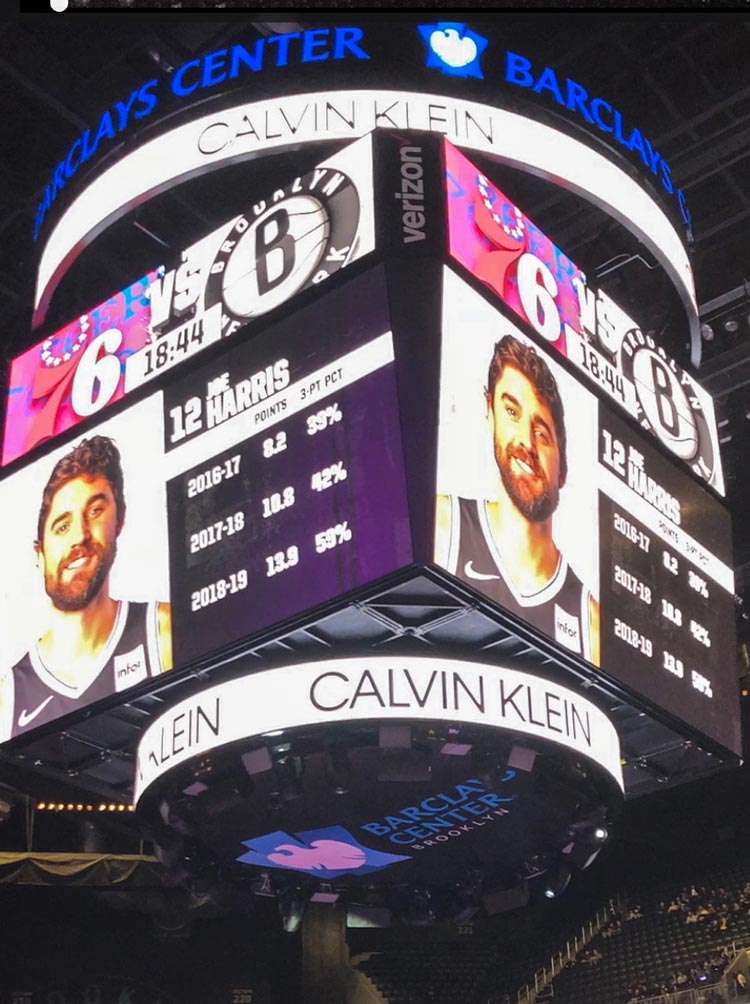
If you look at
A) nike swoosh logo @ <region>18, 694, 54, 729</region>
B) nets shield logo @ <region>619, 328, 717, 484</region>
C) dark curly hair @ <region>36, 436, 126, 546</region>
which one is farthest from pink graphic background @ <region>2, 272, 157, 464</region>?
nets shield logo @ <region>619, 328, 717, 484</region>

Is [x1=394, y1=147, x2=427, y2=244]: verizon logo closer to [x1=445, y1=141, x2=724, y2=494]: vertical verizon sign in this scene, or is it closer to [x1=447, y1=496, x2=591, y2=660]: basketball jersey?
[x1=445, y1=141, x2=724, y2=494]: vertical verizon sign

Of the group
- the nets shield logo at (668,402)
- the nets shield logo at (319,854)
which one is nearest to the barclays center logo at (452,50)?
the nets shield logo at (668,402)

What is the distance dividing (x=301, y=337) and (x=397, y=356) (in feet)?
2.01

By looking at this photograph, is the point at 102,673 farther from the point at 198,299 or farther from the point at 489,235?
the point at 489,235

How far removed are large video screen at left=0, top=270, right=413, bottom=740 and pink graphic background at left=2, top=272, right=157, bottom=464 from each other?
0.23 metres

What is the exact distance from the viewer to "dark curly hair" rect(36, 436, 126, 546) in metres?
Answer: 6.57

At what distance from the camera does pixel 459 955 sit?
15.9m

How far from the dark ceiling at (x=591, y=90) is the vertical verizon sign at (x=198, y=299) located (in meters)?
0.49

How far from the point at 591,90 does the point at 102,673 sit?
195 inches

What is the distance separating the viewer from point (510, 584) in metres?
5.71

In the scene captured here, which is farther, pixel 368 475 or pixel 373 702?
pixel 373 702

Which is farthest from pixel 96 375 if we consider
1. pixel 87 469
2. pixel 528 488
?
pixel 528 488

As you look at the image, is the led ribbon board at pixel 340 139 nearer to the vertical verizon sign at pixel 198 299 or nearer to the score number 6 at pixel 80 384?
the vertical verizon sign at pixel 198 299

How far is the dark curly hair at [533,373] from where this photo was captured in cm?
602
